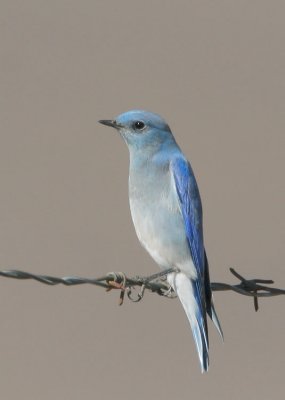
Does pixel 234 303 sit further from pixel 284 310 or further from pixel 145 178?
pixel 145 178

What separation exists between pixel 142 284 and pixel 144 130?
132 cm

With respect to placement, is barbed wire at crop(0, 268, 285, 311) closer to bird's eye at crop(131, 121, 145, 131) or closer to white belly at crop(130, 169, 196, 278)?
white belly at crop(130, 169, 196, 278)

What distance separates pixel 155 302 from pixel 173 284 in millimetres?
3917

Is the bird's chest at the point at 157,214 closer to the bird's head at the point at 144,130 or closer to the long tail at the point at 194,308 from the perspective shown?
the long tail at the point at 194,308

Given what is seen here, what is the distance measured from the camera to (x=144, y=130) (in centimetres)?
713

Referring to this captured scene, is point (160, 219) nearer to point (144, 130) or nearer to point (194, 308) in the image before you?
point (194, 308)

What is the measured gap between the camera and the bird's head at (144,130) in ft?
23.3

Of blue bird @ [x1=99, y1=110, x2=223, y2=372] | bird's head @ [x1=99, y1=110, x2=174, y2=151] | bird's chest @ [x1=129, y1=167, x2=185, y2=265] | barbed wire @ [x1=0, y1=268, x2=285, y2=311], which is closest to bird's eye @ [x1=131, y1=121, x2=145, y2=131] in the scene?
bird's head @ [x1=99, y1=110, x2=174, y2=151]

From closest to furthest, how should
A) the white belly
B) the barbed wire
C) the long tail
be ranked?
the barbed wire
the long tail
the white belly

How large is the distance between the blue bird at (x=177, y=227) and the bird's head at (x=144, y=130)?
110mm

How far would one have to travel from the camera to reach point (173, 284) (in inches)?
267

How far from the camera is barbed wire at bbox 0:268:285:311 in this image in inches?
205

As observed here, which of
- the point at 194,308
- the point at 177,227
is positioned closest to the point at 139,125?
the point at 177,227

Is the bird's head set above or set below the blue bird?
above
